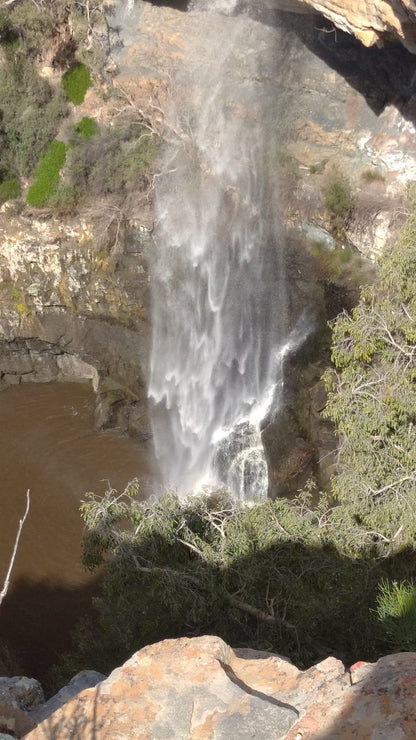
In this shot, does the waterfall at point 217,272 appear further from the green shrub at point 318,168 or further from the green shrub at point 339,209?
the green shrub at point 339,209

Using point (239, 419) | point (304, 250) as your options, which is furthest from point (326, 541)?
point (304, 250)

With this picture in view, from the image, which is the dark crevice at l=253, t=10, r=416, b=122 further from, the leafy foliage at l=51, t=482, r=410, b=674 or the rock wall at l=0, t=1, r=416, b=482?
the leafy foliage at l=51, t=482, r=410, b=674

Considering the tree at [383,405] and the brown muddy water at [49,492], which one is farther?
the brown muddy water at [49,492]

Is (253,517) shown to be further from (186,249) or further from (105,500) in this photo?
(186,249)

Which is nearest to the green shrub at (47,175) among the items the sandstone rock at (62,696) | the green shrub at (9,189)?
the green shrub at (9,189)

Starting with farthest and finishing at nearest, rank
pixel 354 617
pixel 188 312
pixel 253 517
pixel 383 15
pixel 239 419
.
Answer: pixel 188 312 → pixel 239 419 → pixel 383 15 → pixel 253 517 → pixel 354 617

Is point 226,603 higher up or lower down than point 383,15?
lower down

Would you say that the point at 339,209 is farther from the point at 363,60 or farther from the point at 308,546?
the point at 308,546
